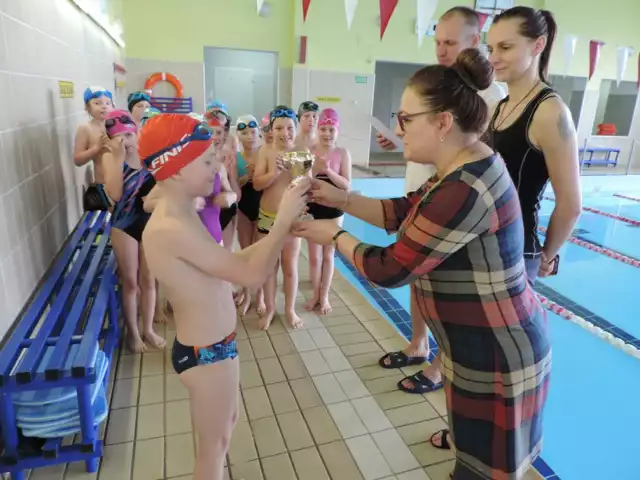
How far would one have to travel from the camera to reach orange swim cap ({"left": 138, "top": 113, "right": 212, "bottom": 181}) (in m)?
1.48

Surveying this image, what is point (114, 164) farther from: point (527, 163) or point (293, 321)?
point (527, 163)

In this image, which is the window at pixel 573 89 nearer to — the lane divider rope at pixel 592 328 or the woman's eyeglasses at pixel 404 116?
the lane divider rope at pixel 592 328

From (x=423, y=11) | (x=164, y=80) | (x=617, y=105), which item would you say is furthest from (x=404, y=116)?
(x=617, y=105)

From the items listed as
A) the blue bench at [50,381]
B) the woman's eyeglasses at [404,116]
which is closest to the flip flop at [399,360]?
the blue bench at [50,381]

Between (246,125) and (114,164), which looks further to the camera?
(246,125)

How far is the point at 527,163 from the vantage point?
6.40 ft

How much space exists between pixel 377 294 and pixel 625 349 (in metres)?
2.24

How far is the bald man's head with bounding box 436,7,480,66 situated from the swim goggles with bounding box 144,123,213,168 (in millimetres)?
1603

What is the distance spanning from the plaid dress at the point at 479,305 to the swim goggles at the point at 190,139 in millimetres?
641

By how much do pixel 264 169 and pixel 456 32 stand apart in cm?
170

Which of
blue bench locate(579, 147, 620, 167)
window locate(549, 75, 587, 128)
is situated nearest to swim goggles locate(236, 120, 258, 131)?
blue bench locate(579, 147, 620, 167)

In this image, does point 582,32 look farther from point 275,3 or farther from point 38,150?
point 38,150

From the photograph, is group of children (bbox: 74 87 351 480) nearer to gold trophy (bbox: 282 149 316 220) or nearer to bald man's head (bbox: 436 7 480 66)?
gold trophy (bbox: 282 149 316 220)

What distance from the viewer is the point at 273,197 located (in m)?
3.44
